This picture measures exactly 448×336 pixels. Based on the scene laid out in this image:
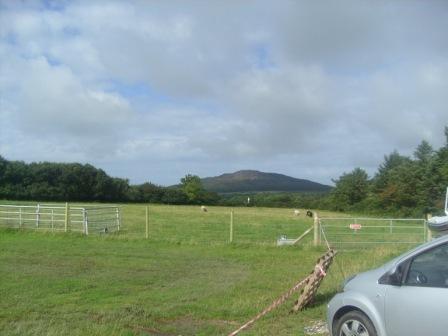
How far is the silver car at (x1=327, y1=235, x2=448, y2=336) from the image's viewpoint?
5.36 metres

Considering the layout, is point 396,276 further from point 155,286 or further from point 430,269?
point 155,286

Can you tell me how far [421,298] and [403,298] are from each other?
20cm

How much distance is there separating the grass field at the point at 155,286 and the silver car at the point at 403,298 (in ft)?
5.92

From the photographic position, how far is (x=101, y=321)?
8133 millimetres

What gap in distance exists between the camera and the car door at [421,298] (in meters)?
5.30

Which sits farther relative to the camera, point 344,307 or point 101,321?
point 101,321

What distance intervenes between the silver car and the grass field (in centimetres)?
180

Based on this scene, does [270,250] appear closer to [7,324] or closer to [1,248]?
[1,248]

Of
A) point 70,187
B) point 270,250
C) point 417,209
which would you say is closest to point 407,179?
point 417,209

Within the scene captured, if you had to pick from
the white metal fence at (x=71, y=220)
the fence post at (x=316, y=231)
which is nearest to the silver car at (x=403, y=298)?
the fence post at (x=316, y=231)

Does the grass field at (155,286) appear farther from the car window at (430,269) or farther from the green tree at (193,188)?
the green tree at (193,188)

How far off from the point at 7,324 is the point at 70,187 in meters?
81.6

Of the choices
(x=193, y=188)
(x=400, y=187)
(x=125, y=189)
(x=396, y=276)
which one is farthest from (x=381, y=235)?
(x=193, y=188)

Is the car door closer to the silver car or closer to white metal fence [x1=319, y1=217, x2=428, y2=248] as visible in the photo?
the silver car
